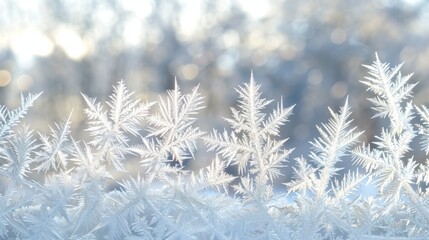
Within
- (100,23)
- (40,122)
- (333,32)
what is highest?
(333,32)

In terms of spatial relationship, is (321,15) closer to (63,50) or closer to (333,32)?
(333,32)

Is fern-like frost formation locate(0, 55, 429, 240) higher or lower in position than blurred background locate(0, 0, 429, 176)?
lower

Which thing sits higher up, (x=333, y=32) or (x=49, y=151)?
(x=333, y=32)

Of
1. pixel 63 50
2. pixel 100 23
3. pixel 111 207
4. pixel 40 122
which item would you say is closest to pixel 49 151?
pixel 111 207

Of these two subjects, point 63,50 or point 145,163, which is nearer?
point 145,163

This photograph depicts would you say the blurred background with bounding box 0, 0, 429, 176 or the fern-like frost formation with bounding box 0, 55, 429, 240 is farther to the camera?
the blurred background with bounding box 0, 0, 429, 176
